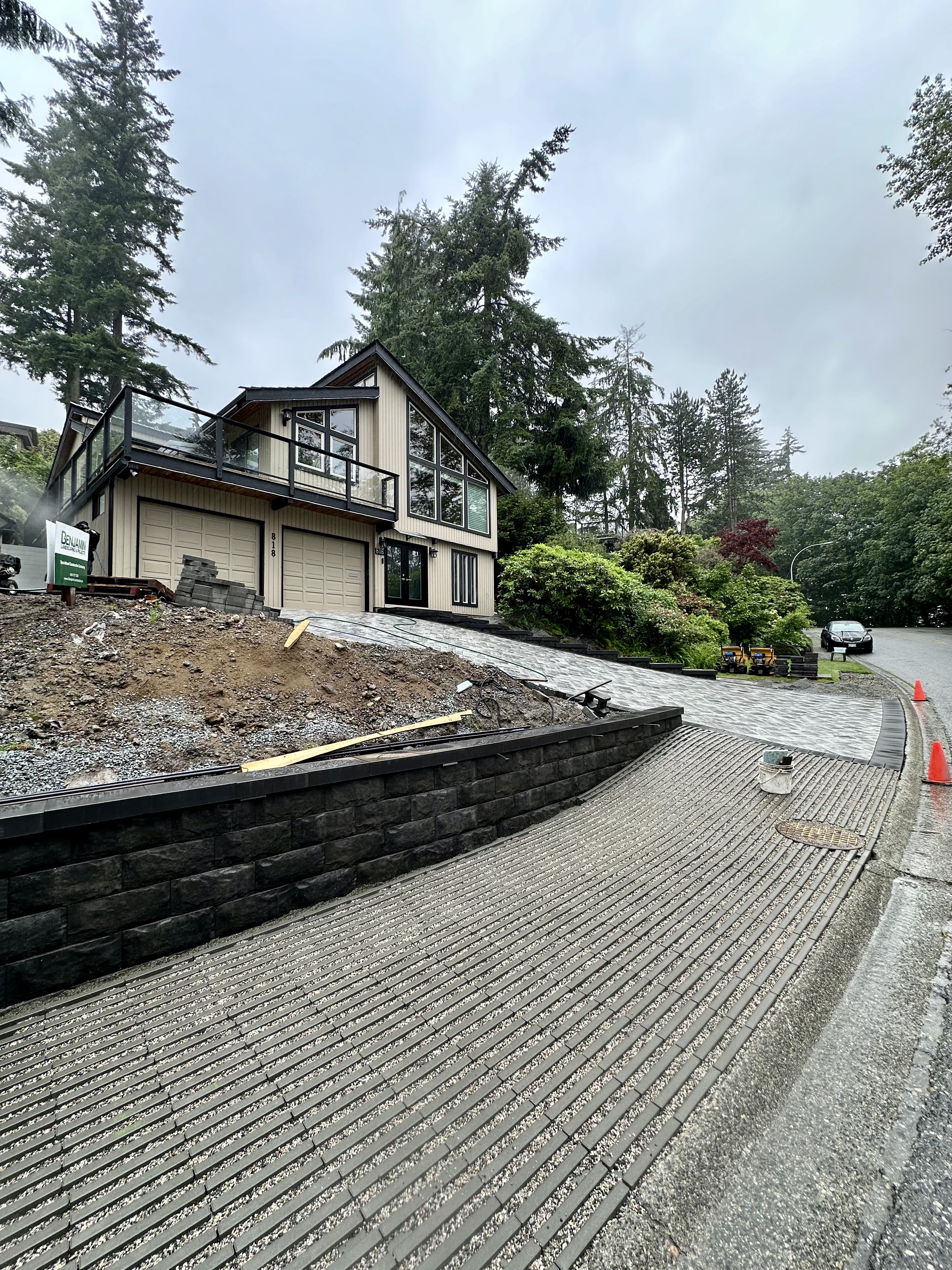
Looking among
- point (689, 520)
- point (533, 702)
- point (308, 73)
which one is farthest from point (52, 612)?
point (689, 520)

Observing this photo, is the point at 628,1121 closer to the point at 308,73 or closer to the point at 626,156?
the point at 308,73

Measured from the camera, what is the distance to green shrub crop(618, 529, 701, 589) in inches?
575

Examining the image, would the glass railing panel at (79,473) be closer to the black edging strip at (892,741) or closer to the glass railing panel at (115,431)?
the glass railing panel at (115,431)

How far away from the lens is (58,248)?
1839cm

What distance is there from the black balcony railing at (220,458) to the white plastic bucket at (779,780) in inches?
355

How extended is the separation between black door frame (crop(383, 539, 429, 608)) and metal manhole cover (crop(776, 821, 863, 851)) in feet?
32.6

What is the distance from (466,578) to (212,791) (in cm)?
1232

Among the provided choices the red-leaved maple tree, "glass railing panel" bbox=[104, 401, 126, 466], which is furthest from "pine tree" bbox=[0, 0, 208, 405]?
the red-leaved maple tree

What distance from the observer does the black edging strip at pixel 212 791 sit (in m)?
1.98

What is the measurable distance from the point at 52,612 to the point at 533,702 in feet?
14.6

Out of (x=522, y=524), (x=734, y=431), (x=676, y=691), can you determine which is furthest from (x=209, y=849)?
(x=734, y=431)

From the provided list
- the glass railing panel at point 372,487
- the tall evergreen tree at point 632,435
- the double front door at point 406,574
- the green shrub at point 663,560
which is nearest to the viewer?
the glass railing panel at point 372,487

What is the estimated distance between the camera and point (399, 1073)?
1655mm

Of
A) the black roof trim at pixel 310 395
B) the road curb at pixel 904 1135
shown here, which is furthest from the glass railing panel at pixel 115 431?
the road curb at pixel 904 1135
